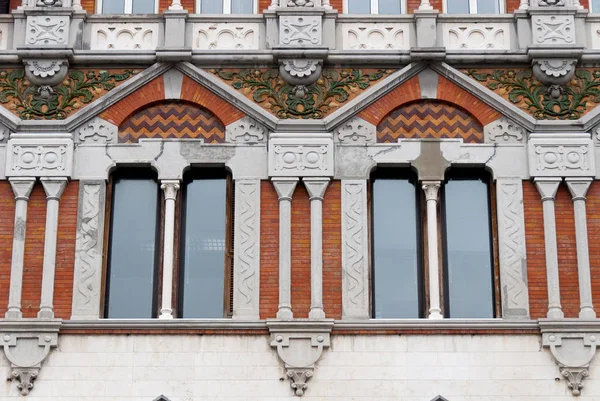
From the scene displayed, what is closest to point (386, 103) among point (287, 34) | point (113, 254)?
point (287, 34)

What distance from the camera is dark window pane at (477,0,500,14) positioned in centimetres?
2458

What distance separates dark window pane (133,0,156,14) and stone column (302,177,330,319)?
4.20m

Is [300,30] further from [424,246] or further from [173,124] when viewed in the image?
[424,246]

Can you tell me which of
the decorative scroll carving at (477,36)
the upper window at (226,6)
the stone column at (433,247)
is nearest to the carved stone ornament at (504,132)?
the stone column at (433,247)

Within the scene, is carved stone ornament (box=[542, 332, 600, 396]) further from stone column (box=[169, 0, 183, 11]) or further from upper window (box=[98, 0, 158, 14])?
upper window (box=[98, 0, 158, 14])

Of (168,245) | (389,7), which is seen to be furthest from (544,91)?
(168,245)

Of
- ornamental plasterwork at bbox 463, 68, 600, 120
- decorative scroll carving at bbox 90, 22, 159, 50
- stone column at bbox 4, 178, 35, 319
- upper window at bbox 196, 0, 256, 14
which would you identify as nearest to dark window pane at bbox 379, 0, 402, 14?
ornamental plasterwork at bbox 463, 68, 600, 120

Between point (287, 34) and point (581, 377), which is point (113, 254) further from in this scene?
point (581, 377)

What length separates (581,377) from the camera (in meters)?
21.6

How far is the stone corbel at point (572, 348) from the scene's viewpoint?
70.9 feet

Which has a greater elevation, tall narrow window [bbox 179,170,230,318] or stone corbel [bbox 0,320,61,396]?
tall narrow window [bbox 179,170,230,318]

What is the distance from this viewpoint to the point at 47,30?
23.8m

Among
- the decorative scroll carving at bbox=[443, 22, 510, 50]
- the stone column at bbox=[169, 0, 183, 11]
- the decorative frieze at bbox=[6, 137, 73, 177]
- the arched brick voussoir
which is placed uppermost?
the stone column at bbox=[169, 0, 183, 11]

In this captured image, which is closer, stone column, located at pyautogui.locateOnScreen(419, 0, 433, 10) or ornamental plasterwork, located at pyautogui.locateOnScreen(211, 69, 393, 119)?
ornamental plasterwork, located at pyautogui.locateOnScreen(211, 69, 393, 119)
